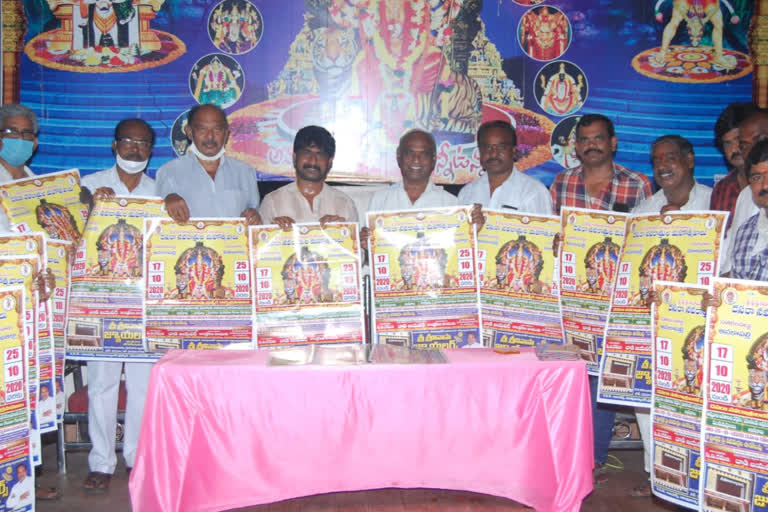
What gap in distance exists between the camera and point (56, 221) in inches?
151

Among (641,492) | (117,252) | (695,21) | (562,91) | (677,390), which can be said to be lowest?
(641,492)

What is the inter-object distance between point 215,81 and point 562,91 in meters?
2.96

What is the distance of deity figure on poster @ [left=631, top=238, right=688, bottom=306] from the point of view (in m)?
3.44

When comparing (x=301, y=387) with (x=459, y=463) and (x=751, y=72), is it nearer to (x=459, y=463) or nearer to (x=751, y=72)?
(x=459, y=463)

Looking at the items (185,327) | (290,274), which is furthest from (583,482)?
(185,327)

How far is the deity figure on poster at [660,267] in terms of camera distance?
135 inches

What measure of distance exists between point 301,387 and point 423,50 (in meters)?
3.49

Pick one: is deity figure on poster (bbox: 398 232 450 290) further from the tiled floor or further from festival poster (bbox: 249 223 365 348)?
the tiled floor

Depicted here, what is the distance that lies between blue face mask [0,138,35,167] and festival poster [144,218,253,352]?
0.93 m

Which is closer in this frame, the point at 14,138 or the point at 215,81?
the point at 14,138

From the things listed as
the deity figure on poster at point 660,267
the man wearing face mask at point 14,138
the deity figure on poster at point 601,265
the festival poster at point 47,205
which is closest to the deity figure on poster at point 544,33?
the deity figure on poster at point 601,265

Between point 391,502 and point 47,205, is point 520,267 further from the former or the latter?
point 47,205

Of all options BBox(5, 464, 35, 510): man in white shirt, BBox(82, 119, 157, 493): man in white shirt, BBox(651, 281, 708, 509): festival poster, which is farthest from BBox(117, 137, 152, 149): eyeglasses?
BBox(651, 281, 708, 509): festival poster

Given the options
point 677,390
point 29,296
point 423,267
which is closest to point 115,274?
point 29,296
